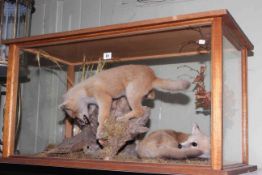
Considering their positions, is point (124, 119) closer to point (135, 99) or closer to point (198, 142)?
point (135, 99)

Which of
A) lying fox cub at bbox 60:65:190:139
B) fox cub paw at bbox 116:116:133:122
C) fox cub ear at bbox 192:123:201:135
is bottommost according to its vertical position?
fox cub ear at bbox 192:123:201:135

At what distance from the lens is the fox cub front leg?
58.7 inches

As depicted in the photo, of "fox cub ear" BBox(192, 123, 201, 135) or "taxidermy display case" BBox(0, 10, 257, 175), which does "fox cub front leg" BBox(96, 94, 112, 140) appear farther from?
"fox cub ear" BBox(192, 123, 201, 135)

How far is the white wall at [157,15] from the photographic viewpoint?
1676 millimetres

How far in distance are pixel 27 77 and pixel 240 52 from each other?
0.84 metres

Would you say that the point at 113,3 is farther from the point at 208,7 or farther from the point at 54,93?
the point at 54,93

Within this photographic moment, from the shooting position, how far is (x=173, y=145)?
4.58 ft

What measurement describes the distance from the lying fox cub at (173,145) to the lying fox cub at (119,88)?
11 centimetres

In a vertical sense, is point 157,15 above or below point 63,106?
above

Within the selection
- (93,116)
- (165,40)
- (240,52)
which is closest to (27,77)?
(93,116)

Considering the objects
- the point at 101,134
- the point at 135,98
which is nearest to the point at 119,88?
the point at 135,98

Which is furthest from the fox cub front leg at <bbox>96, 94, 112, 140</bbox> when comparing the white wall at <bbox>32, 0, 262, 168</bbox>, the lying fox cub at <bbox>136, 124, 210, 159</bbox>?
the white wall at <bbox>32, 0, 262, 168</bbox>

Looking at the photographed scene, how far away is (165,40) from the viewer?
142cm

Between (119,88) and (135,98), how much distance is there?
0.07 meters
